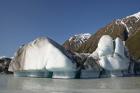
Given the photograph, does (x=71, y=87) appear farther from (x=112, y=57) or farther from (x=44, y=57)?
(x=112, y=57)

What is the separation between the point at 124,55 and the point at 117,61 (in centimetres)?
277

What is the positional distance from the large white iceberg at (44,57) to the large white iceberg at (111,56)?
5.84 m

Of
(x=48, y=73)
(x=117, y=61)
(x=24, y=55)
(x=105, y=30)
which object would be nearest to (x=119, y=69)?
(x=117, y=61)

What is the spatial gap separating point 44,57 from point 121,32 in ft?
396

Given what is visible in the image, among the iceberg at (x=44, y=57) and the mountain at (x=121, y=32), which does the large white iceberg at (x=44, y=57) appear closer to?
the iceberg at (x=44, y=57)

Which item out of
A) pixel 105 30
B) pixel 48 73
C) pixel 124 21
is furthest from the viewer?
pixel 124 21

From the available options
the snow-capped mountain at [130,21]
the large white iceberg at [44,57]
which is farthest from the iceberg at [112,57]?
the snow-capped mountain at [130,21]

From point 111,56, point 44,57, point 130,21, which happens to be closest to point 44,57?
point 44,57

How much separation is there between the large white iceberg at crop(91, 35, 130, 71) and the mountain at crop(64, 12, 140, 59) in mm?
79095

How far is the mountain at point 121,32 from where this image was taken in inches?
5179

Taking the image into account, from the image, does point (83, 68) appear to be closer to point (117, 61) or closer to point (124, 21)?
point (117, 61)

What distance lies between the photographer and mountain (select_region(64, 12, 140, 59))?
432ft

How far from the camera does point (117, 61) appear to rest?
137ft

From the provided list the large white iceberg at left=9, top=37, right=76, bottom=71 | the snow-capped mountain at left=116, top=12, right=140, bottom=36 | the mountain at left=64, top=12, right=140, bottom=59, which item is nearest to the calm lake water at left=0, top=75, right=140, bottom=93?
the large white iceberg at left=9, top=37, right=76, bottom=71
